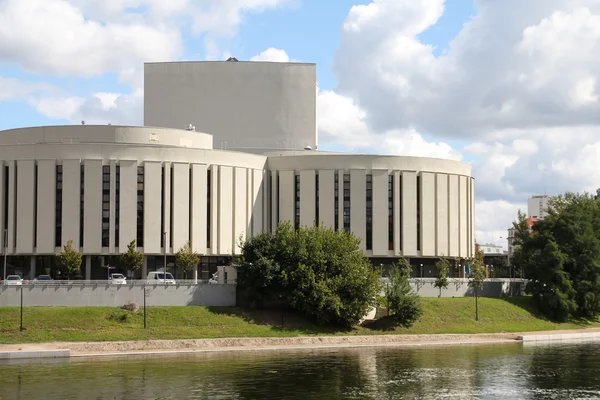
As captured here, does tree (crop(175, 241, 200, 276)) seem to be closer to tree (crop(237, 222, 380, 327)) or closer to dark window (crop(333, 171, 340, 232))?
tree (crop(237, 222, 380, 327))

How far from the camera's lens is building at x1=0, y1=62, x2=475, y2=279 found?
110812 mm

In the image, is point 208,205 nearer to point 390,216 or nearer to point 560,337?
point 390,216

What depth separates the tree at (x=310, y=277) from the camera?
9225 cm

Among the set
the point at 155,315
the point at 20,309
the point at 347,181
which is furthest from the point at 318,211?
the point at 20,309

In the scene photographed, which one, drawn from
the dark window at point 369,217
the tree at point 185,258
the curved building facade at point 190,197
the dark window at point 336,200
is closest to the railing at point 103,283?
the tree at point 185,258

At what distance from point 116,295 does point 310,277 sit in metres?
18.1

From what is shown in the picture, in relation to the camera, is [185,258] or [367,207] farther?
[367,207]

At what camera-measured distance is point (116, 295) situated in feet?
297

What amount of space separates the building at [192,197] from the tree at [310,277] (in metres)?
20.7

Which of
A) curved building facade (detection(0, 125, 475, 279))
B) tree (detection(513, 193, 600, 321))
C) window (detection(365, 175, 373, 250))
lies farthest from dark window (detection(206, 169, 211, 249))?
tree (detection(513, 193, 600, 321))

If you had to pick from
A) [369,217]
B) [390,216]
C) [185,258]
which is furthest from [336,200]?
[185,258]

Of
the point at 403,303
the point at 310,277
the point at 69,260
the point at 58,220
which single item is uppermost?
the point at 58,220

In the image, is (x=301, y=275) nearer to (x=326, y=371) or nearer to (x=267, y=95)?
(x=326, y=371)

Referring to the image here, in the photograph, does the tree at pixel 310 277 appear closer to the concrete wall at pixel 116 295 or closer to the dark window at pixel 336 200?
the concrete wall at pixel 116 295
